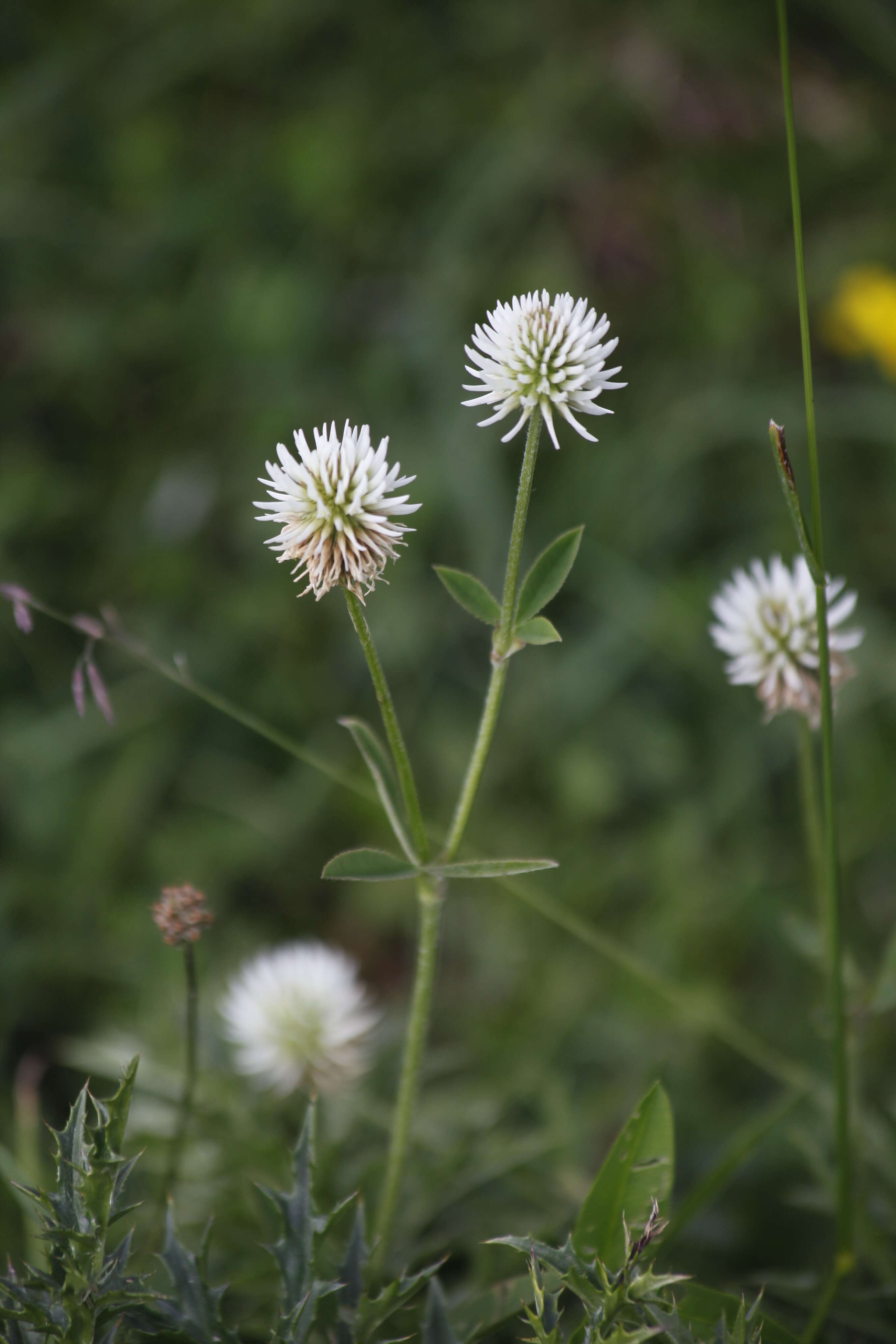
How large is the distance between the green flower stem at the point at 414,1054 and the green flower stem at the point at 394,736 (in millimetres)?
41

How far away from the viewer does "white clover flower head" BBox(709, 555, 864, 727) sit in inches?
44.5

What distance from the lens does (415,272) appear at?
258 cm

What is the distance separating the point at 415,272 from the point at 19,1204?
86.3 inches

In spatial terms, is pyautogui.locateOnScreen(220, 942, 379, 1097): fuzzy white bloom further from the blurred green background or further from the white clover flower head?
the white clover flower head

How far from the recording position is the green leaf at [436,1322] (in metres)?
0.94

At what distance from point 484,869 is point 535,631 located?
0.23m

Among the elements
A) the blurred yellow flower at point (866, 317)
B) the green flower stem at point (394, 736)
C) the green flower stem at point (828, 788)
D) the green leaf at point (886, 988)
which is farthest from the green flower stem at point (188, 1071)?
the blurred yellow flower at point (866, 317)

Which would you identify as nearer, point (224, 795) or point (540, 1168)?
point (540, 1168)

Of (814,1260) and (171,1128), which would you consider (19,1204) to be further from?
(814,1260)

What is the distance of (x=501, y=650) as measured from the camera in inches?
36.6

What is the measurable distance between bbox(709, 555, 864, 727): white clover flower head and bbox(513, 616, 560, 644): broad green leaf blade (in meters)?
0.30

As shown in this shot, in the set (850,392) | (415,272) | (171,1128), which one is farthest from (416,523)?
(171,1128)

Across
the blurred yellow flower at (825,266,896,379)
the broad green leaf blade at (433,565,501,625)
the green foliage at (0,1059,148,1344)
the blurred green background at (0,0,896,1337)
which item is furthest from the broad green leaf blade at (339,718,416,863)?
the blurred yellow flower at (825,266,896,379)

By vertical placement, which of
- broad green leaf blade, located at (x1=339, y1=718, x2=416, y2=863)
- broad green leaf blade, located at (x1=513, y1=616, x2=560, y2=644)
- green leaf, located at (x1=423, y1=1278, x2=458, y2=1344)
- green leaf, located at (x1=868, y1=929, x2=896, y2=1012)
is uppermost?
broad green leaf blade, located at (x1=513, y1=616, x2=560, y2=644)
